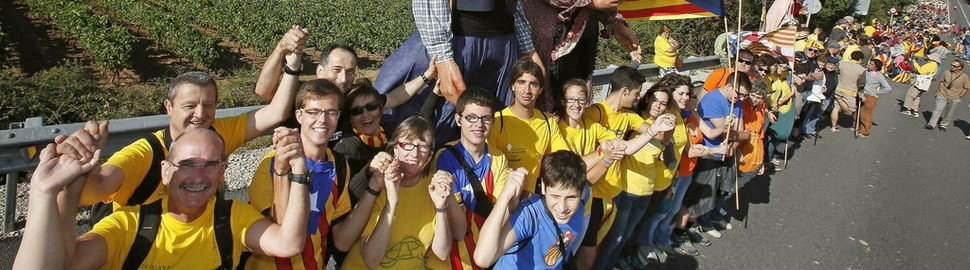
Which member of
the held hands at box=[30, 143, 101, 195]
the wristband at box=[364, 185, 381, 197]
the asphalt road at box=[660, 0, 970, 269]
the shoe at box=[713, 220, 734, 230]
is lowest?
the asphalt road at box=[660, 0, 970, 269]

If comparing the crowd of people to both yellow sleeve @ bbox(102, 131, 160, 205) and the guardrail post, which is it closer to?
yellow sleeve @ bbox(102, 131, 160, 205)

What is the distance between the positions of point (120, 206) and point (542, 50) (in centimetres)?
240

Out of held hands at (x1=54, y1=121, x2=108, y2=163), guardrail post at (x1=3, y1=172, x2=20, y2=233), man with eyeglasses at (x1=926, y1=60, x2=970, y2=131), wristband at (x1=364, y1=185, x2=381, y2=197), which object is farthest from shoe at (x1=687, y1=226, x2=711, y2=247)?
man with eyeglasses at (x1=926, y1=60, x2=970, y2=131)

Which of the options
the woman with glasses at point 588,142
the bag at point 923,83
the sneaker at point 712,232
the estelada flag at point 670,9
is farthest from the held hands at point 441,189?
the bag at point 923,83

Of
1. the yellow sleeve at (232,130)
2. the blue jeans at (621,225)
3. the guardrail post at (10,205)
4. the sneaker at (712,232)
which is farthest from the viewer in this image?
the sneaker at (712,232)

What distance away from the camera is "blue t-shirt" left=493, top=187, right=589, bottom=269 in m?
2.73

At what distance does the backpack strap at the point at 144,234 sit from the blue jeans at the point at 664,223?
3.38 meters

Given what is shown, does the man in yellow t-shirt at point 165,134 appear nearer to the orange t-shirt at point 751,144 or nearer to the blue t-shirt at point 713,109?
the blue t-shirt at point 713,109

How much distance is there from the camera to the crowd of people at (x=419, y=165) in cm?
201

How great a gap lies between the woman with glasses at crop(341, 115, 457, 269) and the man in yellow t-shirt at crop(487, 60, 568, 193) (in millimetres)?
633

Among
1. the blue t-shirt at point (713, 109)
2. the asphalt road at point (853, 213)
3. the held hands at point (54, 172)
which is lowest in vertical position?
the asphalt road at point (853, 213)

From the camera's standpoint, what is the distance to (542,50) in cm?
373

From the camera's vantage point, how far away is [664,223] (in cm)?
460

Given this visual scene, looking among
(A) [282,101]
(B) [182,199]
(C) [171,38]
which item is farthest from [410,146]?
(C) [171,38]
